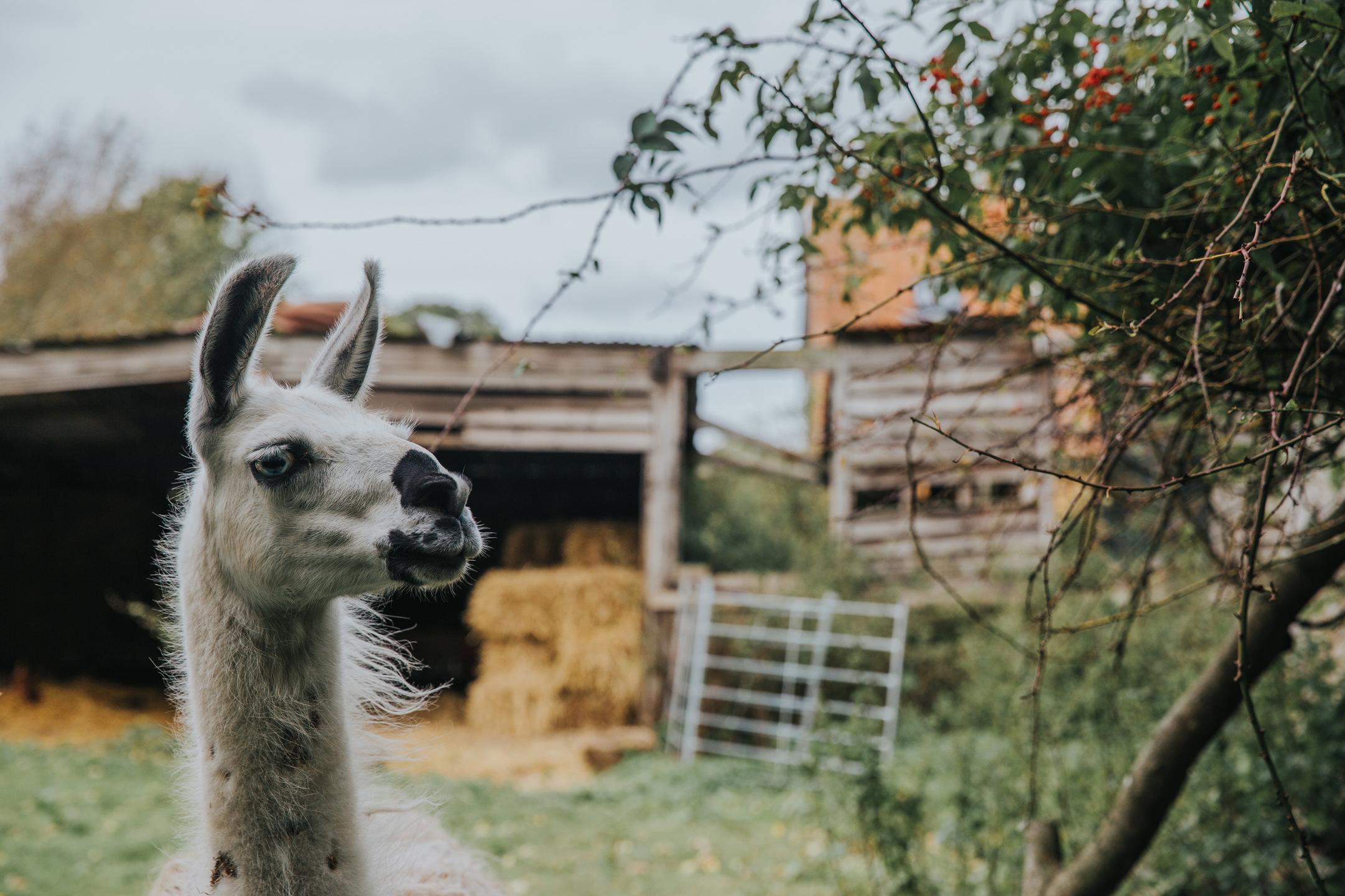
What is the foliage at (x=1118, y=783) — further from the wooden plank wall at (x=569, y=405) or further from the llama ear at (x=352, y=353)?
the wooden plank wall at (x=569, y=405)

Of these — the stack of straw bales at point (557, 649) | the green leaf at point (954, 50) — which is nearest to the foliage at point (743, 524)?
the stack of straw bales at point (557, 649)

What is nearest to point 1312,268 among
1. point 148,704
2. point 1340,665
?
point 1340,665

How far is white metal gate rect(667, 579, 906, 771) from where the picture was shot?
8.03 meters

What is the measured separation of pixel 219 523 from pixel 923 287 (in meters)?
2.16

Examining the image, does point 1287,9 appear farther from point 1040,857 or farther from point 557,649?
point 557,649

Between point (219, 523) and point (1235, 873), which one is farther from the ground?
point (219, 523)

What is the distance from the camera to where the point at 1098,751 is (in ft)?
13.9

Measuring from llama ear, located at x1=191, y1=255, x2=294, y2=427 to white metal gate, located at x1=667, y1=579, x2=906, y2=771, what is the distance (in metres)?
6.76

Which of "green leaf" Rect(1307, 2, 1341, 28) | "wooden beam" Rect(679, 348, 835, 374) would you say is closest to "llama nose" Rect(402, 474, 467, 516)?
"green leaf" Rect(1307, 2, 1341, 28)


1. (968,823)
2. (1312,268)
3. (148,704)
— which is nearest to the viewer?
(1312,268)

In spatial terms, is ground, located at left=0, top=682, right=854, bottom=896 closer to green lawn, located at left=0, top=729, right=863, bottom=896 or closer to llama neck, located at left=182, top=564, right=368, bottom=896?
green lawn, located at left=0, top=729, right=863, bottom=896

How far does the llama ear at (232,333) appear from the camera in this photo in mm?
1425

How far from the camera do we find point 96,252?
64.0ft

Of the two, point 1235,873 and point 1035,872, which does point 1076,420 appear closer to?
point 1035,872
